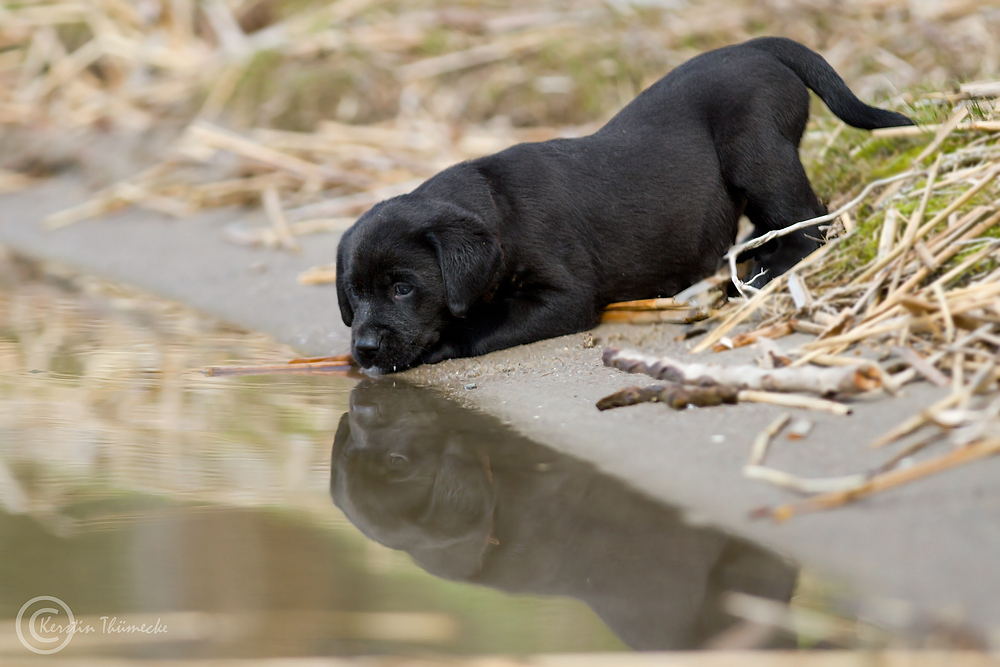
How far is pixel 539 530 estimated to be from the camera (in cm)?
243

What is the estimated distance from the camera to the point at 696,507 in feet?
8.00

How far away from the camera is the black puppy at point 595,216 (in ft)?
13.2

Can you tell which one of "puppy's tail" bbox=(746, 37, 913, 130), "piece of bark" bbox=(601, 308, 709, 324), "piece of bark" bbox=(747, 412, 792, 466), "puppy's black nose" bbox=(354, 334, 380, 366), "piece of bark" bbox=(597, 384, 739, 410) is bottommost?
"puppy's black nose" bbox=(354, 334, 380, 366)

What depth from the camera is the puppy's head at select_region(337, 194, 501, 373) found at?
3971 mm

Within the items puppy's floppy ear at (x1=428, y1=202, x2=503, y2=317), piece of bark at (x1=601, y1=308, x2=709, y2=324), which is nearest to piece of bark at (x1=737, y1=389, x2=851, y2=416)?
piece of bark at (x1=601, y1=308, x2=709, y2=324)

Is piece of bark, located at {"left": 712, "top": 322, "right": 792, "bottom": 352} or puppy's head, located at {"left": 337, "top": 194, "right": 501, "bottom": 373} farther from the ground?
piece of bark, located at {"left": 712, "top": 322, "right": 792, "bottom": 352}

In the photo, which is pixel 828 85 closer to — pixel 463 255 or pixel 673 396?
pixel 463 255

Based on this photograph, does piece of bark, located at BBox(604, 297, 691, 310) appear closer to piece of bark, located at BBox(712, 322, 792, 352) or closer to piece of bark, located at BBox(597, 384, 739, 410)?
piece of bark, located at BBox(712, 322, 792, 352)

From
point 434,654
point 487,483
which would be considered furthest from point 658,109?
point 434,654

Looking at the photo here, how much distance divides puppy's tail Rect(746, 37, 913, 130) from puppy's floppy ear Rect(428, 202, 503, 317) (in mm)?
1687

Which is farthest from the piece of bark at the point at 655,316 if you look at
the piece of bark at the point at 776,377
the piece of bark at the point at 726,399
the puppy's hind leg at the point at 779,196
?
the piece of bark at the point at 726,399

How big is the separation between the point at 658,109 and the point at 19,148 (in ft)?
26.7

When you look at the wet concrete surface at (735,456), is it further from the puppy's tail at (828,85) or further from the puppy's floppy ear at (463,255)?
the puppy's tail at (828,85)

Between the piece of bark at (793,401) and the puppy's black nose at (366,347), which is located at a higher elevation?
the piece of bark at (793,401)
